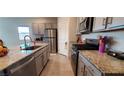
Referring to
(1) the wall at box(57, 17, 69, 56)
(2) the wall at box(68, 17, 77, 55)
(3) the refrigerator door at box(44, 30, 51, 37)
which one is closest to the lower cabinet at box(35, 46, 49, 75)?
(2) the wall at box(68, 17, 77, 55)

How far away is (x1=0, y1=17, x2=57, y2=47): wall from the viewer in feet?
21.1

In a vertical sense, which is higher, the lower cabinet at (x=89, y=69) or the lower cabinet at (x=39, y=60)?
the lower cabinet at (x=89, y=69)

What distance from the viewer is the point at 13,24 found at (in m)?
6.65

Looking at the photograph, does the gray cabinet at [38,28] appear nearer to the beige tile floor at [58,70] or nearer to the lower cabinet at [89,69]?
the beige tile floor at [58,70]

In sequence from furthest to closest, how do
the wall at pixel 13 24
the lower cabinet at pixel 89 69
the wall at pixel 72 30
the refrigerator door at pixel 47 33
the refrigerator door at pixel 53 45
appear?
the wall at pixel 13 24 → the refrigerator door at pixel 53 45 → the refrigerator door at pixel 47 33 → the wall at pixel 72 30 → the lower cabinet at pixel 89 69

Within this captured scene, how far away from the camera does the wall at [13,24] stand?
21.1 feet

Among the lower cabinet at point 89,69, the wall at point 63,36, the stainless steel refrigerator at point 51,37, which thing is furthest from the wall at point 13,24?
the lower cabinet at point 89,69

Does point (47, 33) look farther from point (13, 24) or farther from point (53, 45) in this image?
point (13, 24)

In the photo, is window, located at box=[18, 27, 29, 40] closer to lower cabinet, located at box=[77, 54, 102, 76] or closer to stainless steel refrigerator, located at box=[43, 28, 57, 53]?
stainless steel refrigerator, located at box=[43, 28, 57, 53]

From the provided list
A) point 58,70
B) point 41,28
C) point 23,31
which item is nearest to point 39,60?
point 58,70
